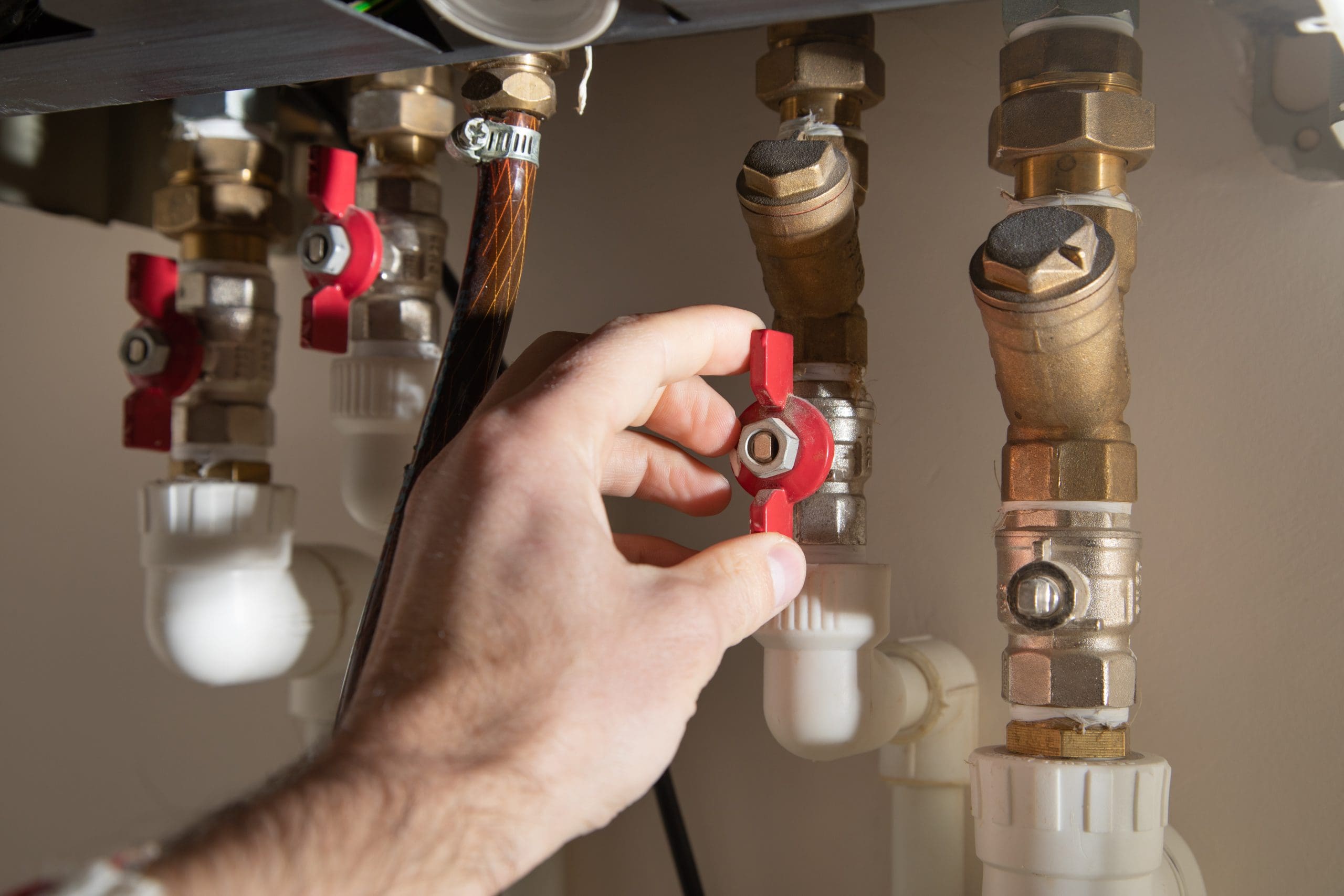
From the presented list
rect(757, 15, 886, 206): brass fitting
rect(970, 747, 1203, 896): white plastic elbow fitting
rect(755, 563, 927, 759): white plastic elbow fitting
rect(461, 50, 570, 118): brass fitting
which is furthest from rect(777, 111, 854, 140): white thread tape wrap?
rect(970, 747, 1203, 896): white plastic elbow fitting

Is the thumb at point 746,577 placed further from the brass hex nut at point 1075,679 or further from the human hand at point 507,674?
the brass hex nut at point 1075,679

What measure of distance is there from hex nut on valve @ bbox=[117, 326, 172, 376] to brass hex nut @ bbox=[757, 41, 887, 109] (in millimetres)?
451

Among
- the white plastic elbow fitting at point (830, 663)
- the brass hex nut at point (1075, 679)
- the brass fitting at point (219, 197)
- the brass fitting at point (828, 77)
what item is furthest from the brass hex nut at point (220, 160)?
the brass hex nut at point (1075, 679)

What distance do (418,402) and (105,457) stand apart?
0.43 m

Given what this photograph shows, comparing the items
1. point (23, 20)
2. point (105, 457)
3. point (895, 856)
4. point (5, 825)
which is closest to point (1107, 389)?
point (895, 856)

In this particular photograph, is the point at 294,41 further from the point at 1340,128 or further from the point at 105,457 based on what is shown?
the point at 105,457

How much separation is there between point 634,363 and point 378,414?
1.08 feet

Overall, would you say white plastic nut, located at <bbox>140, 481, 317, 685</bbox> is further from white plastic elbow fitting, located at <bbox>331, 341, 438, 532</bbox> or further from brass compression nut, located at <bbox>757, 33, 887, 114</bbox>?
brass compression nut, located at <bbox>757, 33, 887, 114</bbox>

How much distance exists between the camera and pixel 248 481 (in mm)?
743

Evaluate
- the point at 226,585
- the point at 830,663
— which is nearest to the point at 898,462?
the point at 830,663

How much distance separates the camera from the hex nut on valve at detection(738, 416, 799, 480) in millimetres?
461

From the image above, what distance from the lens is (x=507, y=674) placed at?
34 cm

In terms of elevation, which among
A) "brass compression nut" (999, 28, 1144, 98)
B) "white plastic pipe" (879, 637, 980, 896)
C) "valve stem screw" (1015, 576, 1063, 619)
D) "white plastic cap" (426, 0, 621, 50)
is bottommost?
"white plastic pipe" (879, 637, 980, 896)

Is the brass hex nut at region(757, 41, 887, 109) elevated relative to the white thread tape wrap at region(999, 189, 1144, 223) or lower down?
elevated
